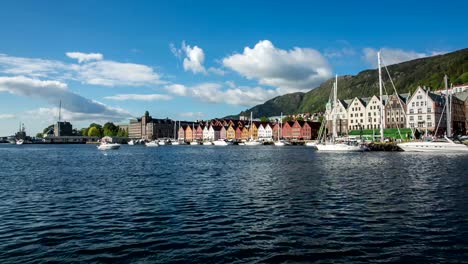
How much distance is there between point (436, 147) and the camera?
85.5 metres

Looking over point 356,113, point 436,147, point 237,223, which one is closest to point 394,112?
point 356,113

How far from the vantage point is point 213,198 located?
2708 cm

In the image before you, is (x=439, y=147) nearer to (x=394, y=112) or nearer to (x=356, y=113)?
(x=394, y=112)

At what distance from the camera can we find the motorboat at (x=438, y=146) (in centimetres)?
8233

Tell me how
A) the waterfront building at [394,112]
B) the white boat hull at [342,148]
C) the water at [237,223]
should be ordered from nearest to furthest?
the water at [237,223] → the white boat hull at [342,148] → the waterfront building at [394,112]

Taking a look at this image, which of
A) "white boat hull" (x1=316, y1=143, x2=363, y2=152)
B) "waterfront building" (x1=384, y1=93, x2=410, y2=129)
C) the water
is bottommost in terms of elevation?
the water

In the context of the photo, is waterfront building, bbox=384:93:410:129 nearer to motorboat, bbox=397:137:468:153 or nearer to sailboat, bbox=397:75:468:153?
motorboat, bbox=397:137:468:153

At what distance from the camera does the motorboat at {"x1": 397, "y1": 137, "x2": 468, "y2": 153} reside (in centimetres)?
8233

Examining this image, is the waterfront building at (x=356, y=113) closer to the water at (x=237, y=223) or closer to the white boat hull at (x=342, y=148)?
the white boat hull at (x=342, y=148)

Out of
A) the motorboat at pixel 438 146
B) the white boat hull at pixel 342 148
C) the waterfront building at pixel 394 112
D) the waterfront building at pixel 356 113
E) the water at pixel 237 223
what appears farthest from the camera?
the waterfront building at pixel 356 113

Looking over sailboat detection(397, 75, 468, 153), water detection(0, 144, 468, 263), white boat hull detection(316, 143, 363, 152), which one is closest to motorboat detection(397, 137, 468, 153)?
sailboat detection(397, 75, 468, 153)

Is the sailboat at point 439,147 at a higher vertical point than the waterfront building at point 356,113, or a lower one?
lower

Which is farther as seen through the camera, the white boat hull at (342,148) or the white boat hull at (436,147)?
the white boat hull at (342,148)

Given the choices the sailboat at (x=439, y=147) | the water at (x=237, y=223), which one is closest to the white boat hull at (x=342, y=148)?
the sailboat at (x=439, y=147)
